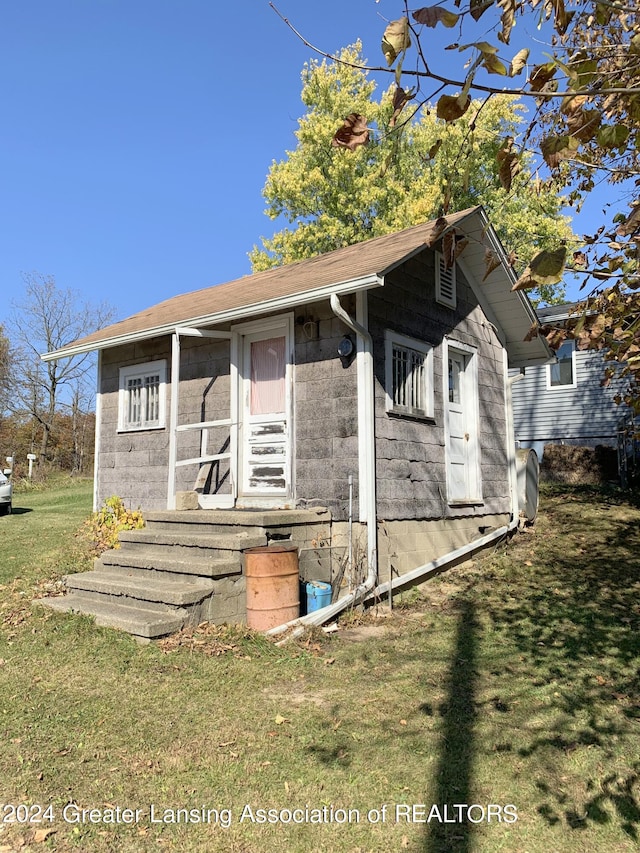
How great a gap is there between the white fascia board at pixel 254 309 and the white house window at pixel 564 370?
11.7 m

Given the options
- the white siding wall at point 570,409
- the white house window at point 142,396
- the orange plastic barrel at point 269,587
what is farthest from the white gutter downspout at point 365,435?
the white siding wall at point 570,409

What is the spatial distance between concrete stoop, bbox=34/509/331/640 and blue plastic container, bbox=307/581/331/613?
21.8 inches

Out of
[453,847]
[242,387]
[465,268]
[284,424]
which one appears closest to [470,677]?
[453,847]

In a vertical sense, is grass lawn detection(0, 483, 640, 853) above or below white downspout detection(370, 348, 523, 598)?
below

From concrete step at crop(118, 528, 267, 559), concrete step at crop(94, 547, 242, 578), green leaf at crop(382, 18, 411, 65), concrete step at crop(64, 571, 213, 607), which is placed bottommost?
concrete step at crop(64, 571, 213, 607)

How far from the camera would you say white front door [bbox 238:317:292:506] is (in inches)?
329

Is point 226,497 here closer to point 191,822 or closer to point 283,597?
point 283,597

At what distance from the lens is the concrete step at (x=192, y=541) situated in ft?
21.4

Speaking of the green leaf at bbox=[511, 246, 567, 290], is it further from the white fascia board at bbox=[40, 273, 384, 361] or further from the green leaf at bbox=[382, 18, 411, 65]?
the white fascia board at bbox=[40, 273, 384, 361]

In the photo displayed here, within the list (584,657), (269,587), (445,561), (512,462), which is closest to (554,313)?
(512,462)

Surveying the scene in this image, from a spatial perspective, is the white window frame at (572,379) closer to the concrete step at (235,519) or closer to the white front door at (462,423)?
the white front door at (462,423)

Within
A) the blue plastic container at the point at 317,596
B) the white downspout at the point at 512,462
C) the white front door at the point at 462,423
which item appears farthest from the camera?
the white downspout at the point at 512,462

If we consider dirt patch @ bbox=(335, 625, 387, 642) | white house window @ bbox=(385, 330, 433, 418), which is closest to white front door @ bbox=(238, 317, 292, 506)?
white house window @ bbox=(385, 330, 433, 418)

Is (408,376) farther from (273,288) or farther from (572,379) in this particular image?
(572,379)
